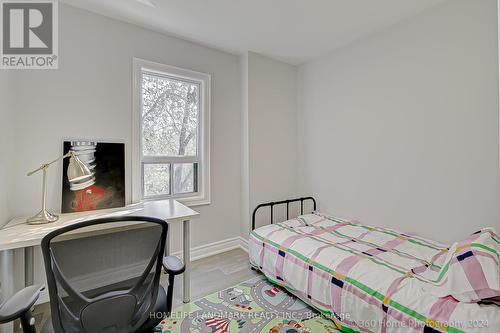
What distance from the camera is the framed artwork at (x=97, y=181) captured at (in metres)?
2.06

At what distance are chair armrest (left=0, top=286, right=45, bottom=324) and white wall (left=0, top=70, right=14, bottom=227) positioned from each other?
3.37 ft

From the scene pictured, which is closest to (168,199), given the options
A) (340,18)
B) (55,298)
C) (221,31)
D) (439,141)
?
(55,298)

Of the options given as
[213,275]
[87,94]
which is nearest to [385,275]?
[213,275]

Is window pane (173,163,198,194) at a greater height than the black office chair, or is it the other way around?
window pane (173,163,198,194)

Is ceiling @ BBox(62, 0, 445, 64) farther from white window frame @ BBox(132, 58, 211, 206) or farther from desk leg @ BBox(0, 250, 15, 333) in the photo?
desk leg @ BBox(0, 250, 15, 333)

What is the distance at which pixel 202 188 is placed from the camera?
288 centimetres

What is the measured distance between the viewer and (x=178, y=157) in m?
2.74

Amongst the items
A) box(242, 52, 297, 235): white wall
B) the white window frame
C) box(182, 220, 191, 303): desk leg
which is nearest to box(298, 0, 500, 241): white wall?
box(242, 52, 297, 235): white wall

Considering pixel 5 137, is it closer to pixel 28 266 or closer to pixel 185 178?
pixel 28 266

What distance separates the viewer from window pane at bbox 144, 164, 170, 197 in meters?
2.56

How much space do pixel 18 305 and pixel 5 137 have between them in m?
1.39

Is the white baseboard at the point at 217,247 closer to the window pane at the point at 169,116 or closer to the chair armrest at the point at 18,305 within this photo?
the window pane at the point at 169,116

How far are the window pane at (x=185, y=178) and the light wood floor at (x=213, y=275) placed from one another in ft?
2.87

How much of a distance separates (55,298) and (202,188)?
1961 millimetres
